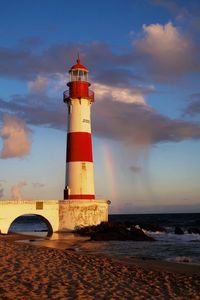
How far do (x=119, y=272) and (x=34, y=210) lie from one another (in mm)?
16734

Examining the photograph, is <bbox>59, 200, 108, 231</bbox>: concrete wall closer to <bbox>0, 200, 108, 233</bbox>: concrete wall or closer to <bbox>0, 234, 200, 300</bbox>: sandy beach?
<bbox>0, 200, 108, 233</bbox>: concrete wall

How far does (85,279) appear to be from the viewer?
11094 mm

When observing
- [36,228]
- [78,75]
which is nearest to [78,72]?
[78,75]

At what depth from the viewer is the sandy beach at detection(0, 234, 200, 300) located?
9.25 m

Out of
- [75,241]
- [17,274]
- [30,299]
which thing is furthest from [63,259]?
[75,241]

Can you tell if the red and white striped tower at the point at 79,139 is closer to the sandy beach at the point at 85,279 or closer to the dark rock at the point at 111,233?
the dark rock at the point at 111,233

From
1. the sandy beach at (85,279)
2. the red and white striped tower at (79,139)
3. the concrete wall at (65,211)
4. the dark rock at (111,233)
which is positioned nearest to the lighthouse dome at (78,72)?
the red and white striped tower at (79,139)

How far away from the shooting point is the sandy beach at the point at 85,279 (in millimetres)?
9250

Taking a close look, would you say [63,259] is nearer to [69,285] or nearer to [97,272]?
[97,272]

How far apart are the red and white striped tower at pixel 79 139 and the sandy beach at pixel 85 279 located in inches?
546

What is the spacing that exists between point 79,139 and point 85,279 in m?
18.8

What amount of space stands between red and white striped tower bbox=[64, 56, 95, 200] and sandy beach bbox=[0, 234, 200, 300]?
13869 mm

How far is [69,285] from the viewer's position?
398 inches

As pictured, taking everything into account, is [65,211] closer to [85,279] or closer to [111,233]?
[111,233]
